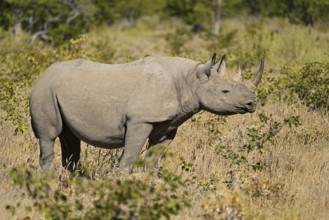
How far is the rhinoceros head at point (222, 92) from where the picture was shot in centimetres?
680

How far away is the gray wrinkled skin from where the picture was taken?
22.0 feet

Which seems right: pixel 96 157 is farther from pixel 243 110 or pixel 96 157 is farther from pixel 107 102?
pixel 243 110

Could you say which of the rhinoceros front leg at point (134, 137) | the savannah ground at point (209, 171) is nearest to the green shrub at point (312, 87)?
the savannah ground at point (209, 171)

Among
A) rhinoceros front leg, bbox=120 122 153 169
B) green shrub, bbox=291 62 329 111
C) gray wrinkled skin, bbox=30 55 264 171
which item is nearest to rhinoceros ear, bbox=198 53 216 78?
gray wrinkled skin, bbox=30 55 264 171

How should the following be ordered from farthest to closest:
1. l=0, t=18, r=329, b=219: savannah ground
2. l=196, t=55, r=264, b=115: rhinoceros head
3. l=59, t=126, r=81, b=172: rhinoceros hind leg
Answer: l=59, t=126, r=81, b=172: rhinoceros hind leg → l=196, t=55, r=264, b=115: rhinoceros head → l=0, t=18, r=329, b=219: savannah ground

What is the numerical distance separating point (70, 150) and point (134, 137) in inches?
49.1

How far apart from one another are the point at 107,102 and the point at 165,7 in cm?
2991

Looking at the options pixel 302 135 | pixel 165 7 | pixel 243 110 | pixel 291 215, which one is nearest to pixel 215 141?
pixel 302 135

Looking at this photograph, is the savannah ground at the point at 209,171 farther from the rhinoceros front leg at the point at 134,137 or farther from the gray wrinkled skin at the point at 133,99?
the gray wrinkled skin at the point at 133,99

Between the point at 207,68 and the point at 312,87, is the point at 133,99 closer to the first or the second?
the point at 207,68

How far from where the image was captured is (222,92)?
22.4 ft

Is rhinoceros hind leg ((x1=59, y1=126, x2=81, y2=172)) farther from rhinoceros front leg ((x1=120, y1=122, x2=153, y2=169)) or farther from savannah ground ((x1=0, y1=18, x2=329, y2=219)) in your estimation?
rhinoceros front leg ((x1=120, y1=122, x2=153, y2=169))

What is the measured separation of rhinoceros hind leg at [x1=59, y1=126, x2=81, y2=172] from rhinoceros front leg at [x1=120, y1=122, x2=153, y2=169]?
0.98 meters

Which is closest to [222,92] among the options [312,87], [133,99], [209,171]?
[133,99]
